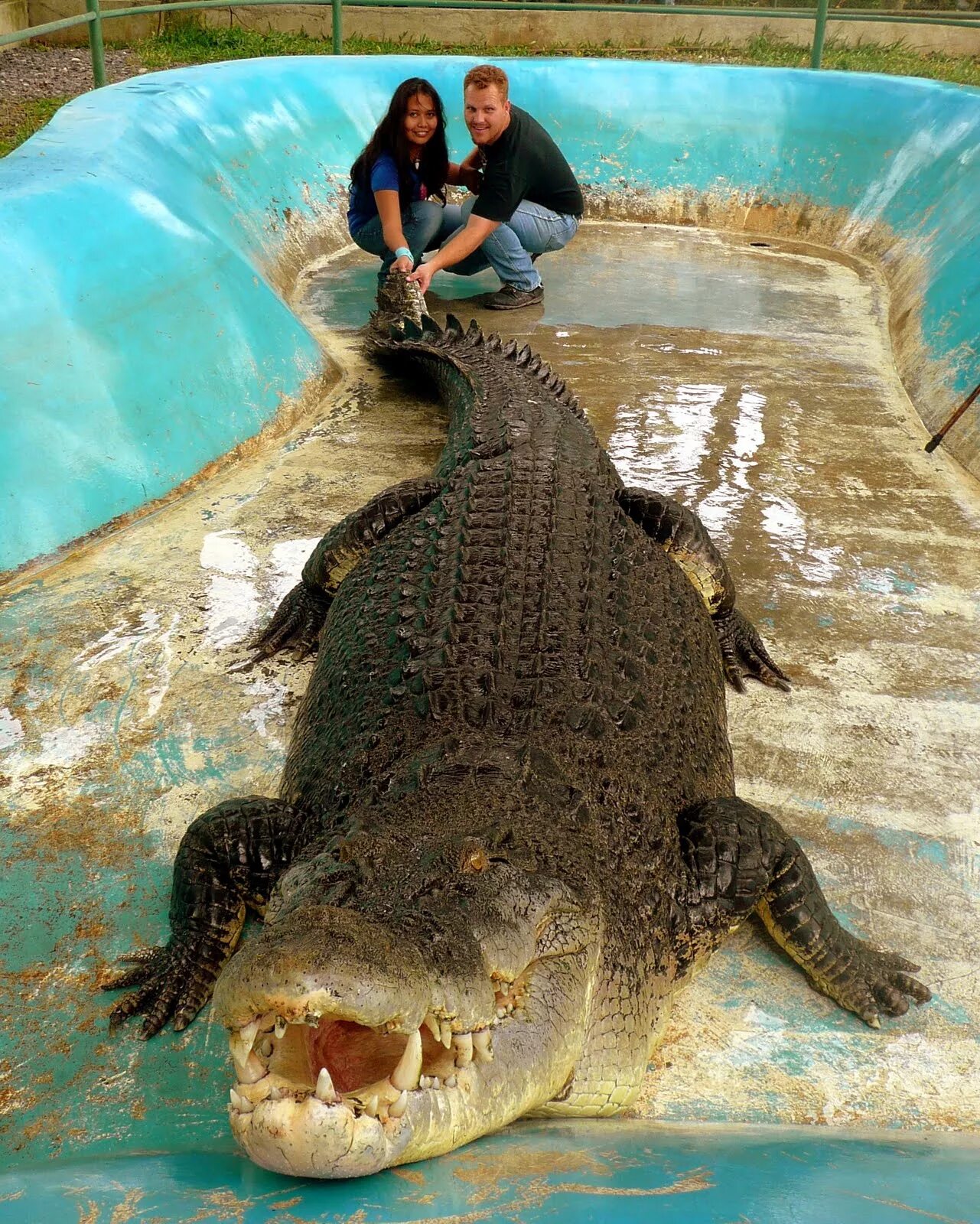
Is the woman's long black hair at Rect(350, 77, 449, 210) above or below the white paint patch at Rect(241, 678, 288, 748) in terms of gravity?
above

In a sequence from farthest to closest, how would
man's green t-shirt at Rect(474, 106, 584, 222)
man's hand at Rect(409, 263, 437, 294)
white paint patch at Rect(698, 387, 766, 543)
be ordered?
man's green t-shirt at Rect(474, 106, 584, 222)
man's hand at Rect(409, 263, 437, 294)
white paint patch at Rect(698, 387, 766, 543)

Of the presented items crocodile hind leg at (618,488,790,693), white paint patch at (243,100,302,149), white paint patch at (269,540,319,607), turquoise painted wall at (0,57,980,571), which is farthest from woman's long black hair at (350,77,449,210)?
crocodile hind leg at (618,488,790,693)

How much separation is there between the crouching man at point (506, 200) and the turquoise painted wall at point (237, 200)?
113cm

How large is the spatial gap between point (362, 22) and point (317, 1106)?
1301 centimetres

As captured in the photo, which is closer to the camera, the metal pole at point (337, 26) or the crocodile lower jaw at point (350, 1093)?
the crocodile lower jaw at point (350, 1093)

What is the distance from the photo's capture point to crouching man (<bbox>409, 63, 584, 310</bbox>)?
212 inches

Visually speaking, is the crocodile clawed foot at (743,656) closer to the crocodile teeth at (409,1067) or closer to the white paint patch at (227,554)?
the white paint patch at (227,554)

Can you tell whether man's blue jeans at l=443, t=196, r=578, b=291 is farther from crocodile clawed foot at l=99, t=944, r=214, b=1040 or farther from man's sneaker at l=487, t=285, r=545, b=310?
crocodile clawed foot at l=99, t=944, r=214, b=1040

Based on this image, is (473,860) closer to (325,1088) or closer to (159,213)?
(325,1088)

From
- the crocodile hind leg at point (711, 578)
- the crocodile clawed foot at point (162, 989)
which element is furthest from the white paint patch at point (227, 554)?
the crocodile clawed foot at point (162, 989)

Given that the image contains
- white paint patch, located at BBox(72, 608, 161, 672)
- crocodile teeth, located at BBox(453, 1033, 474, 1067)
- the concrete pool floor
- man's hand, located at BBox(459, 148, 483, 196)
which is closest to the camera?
crocodile teeth, located at BBox(453, 1033, 474, 1067)

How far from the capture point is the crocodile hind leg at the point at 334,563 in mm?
3227

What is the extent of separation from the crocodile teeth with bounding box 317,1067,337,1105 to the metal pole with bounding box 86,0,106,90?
581 centimetres

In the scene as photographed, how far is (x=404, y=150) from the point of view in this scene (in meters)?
5.61
